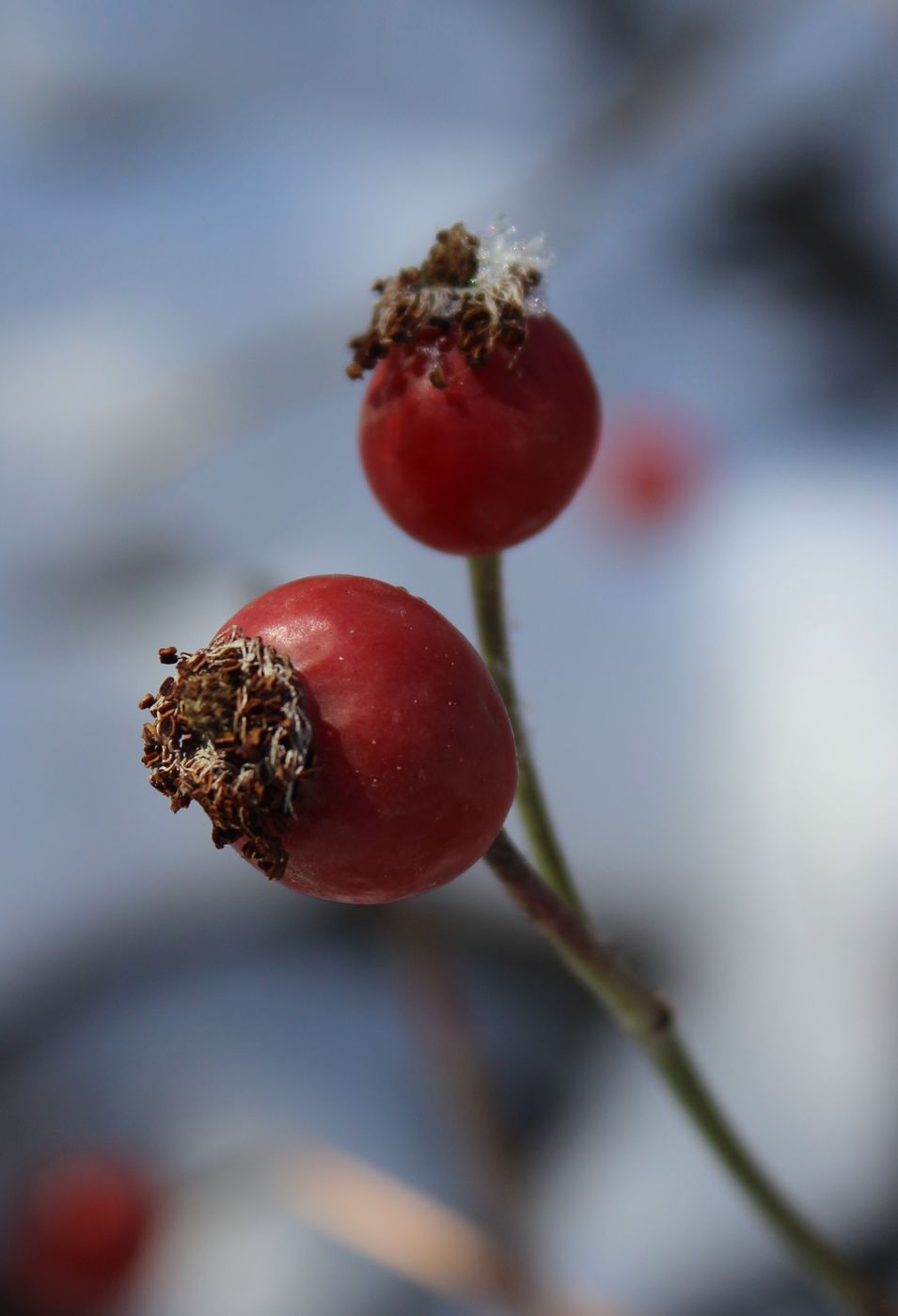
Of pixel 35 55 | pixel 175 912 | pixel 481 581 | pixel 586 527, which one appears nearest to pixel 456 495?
pixel 481 581

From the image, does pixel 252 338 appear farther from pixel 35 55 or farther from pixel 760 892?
pixel 760 892

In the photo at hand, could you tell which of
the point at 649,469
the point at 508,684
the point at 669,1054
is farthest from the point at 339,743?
the point at 649,469

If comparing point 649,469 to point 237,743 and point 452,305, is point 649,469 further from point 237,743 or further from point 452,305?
point 237,743

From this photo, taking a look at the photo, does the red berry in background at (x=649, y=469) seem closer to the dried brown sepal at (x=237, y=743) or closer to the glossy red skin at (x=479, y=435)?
the glossy red skin at (x=479, y=435)

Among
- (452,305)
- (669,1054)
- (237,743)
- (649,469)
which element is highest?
(649,469)

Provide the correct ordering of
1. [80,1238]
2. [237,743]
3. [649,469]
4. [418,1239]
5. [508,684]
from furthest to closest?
[649,469] → [80,1238] → [418,1239] → [508,684] → [237,743]

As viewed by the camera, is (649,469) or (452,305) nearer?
(452,305)

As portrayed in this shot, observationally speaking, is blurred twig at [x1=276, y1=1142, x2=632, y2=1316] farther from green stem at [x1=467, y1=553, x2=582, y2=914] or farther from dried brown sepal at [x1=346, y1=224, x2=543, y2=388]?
dried brown sepal at [x1=346, y1=224, x2=543, y2=388]

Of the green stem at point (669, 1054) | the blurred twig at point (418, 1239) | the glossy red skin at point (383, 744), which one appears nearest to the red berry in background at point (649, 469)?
the blurred twig at point (418, 1239)
